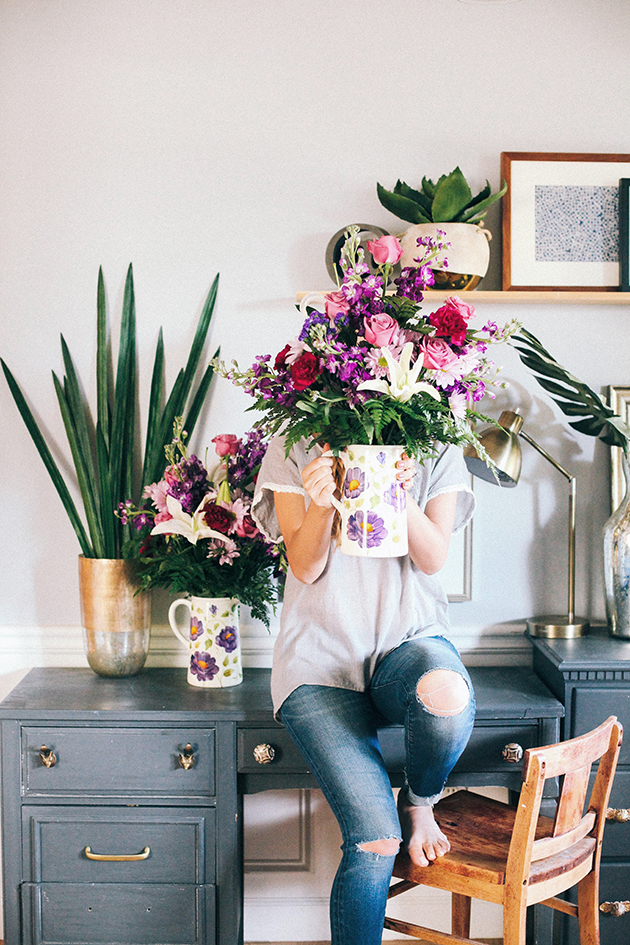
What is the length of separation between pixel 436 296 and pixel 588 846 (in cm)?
140

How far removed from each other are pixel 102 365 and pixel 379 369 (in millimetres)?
1095

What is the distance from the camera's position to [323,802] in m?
2.28

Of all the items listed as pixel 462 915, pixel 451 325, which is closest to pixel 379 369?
pixel 451 325

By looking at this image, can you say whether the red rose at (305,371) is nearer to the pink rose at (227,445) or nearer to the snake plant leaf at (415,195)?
the pink rose at (227,445)

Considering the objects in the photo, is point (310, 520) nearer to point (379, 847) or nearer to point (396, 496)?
point (396, 496)

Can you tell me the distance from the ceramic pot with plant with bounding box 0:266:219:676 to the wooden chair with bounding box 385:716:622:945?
0.95m

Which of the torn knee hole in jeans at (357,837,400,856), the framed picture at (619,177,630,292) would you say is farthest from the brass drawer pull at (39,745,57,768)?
the framed picture at (619,177,630,292)

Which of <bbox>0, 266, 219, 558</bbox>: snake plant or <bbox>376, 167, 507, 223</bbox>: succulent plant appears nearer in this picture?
<bbox>376, 167, 507, 223</bbox>: succulent plant

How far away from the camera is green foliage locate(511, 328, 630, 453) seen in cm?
204

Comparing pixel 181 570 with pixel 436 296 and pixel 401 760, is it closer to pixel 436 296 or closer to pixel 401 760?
pixel 401 760

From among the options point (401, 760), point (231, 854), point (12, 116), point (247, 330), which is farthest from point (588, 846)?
point (12, 116)

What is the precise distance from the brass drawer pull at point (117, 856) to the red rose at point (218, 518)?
2.58 ft

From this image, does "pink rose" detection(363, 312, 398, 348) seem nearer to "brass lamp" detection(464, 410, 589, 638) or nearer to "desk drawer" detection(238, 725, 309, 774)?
"brass lamp" detection(464, 410, 589, 638)

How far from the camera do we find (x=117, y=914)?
73.1 inches
